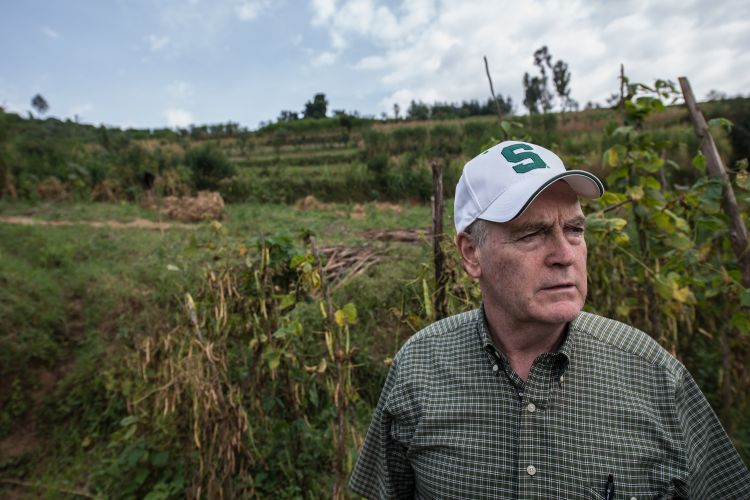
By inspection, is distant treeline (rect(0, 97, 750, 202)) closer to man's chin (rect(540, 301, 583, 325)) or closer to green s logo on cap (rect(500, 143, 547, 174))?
green s logo on cap (rect(500, 143, 547, 174))

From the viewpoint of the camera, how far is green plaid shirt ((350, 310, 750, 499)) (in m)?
1.06

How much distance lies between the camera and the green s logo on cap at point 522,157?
45.1 inches

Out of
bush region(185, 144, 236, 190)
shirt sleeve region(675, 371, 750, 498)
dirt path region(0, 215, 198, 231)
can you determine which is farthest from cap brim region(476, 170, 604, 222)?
bush region(185, 144, 236, 190)

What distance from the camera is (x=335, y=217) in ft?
32.9

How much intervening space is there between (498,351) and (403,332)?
8.75 feet

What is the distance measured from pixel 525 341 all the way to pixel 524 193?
381 millimetres

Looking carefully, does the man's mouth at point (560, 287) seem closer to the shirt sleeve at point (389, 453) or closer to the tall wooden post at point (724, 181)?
the shirt sleeve at point (389, 453)

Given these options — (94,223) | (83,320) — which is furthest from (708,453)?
(94,223)

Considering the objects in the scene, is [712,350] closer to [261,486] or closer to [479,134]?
[261,486]

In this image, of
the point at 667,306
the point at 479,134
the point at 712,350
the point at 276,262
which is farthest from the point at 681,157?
the point at 276,262

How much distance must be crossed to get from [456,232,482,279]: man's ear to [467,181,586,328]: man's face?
0.07 meters

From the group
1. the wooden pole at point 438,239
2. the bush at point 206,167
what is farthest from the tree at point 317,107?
the wooden pole at point 438,239

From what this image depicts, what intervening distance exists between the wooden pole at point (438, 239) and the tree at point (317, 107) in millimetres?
23539

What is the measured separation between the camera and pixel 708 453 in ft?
3.70
